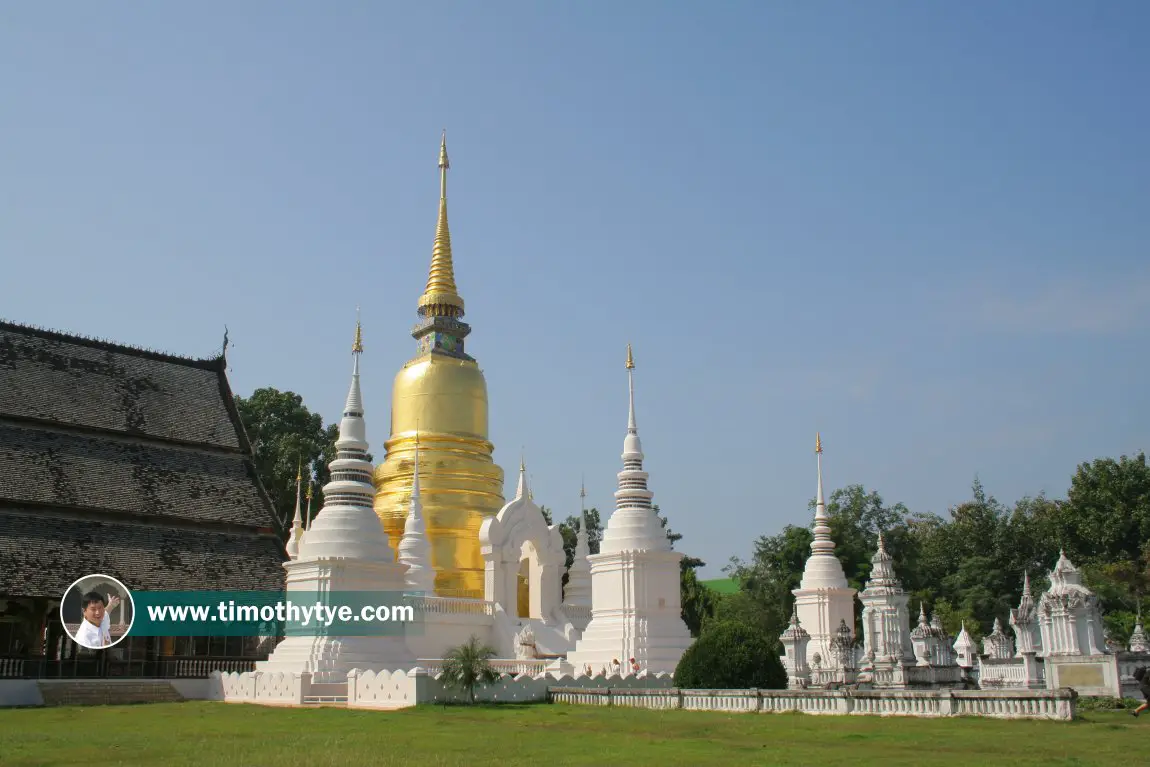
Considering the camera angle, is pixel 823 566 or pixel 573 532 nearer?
pixel 823 566

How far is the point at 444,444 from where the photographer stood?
3981 cm

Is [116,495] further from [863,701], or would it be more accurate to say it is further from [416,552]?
[863,701]

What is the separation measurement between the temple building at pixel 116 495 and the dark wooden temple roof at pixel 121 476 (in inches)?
1.5

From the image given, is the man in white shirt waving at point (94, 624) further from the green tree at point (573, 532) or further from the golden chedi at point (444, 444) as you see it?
the green tree at point (573, 532)

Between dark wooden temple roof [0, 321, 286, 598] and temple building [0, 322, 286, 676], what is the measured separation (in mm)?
39

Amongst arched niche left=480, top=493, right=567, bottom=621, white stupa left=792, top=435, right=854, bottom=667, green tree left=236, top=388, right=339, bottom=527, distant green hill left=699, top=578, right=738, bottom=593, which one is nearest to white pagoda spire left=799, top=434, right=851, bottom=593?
white stupa left=792, top=435, right=854, bottom=667

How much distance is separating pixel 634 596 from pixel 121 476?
15488 mm

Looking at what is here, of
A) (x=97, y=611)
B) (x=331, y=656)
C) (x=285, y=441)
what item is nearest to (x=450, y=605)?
(x=331, y=656)

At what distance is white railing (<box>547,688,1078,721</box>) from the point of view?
55.4 ft

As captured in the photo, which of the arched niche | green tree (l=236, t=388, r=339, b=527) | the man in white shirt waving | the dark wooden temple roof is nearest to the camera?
the man in white shirt waving

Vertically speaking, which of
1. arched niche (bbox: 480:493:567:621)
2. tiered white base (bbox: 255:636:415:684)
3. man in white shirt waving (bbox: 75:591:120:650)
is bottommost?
tiered white base (bbox: 255:636:415:684)

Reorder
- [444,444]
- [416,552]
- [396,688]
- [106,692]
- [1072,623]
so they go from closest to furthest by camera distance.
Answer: [396,688], [1072,623], [106,692], [416,552], [444,444]

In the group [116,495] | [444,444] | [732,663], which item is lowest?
[732,663]

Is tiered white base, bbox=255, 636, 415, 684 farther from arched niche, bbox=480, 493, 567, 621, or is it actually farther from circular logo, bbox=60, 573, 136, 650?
arched niche, bbox=480, 493, 567, 621
